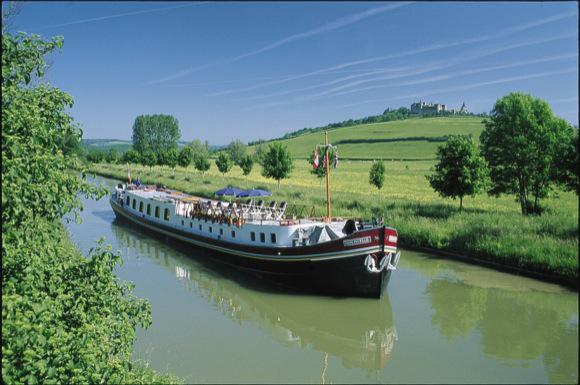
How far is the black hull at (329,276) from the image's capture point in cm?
1752

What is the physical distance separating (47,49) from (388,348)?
12.1 metres

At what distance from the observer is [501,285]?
19.0 m

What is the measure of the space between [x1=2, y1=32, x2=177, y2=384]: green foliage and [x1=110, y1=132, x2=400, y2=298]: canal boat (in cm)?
1152

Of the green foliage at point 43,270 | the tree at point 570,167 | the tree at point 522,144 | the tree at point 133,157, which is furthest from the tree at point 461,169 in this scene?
the tree at point 133,157

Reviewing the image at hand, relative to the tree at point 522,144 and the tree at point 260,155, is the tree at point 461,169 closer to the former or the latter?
the tree at point 522,144

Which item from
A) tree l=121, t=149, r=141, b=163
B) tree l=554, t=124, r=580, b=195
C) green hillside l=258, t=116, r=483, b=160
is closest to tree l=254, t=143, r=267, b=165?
green hillside l=258, t=116, r=483, b=160

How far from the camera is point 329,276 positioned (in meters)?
18.1

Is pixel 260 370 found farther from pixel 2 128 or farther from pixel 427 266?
pixel 427 266

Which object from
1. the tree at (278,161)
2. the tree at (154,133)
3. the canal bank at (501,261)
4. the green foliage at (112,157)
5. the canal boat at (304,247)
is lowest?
the canal bank at (501,261)

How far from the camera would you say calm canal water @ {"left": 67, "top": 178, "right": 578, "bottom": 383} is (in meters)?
12.2

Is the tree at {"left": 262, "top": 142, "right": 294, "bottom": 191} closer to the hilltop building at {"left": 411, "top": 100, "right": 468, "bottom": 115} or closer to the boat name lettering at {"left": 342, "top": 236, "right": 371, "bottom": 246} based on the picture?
the boat name lettering at {"left": 342, "top": 236, "right": 371, "bottom": 246}

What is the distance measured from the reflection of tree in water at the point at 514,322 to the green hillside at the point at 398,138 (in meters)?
87.5

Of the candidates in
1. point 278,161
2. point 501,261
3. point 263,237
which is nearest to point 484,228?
point 501,261

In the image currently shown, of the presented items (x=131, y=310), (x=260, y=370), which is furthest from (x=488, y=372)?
(x=131, y=310)
